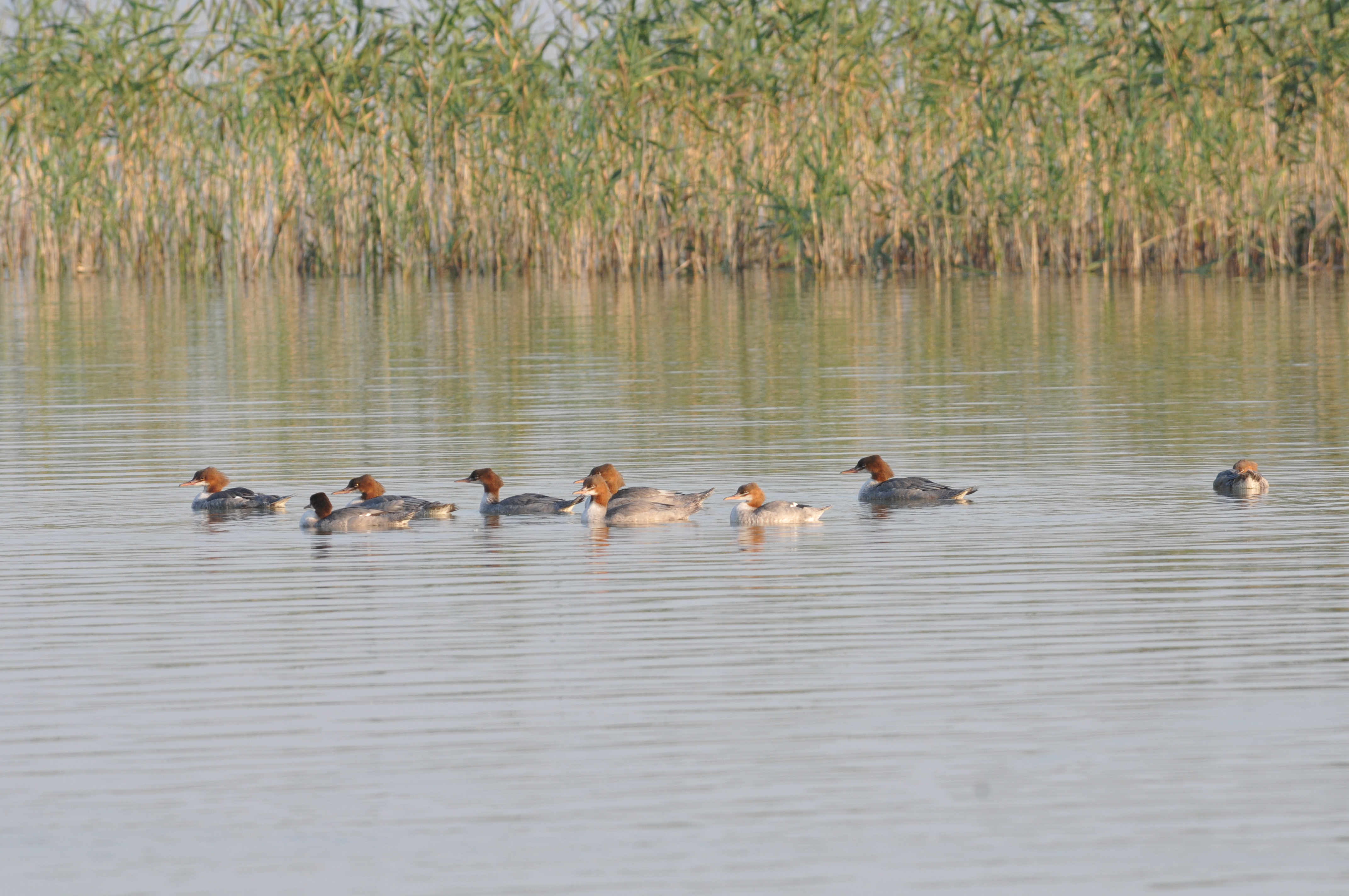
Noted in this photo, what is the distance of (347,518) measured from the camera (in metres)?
11.7

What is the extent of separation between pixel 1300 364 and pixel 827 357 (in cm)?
436

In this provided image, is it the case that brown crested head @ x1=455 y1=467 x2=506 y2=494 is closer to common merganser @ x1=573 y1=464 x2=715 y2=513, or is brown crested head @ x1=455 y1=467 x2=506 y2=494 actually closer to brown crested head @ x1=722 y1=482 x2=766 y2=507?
common merganser @ x1=573 y1=464 x2=715 y2=513

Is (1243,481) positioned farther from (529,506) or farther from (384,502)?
(384,502)

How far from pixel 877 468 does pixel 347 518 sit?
2950 millimetres

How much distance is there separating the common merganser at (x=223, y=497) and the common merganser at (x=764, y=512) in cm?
266

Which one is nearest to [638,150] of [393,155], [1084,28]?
[393,155]

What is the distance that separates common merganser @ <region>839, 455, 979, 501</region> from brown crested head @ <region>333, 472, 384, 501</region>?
2647 millimetres

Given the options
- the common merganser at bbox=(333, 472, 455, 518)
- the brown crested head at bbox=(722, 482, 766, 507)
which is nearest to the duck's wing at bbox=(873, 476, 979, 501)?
the brown crested head at bbox=(722, 482, 766, 507)

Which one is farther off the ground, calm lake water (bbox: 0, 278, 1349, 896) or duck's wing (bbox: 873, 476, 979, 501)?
duck's wing (bbox: 873, 476, 979, 501)

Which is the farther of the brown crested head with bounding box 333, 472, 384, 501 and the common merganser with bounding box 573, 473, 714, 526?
the brown crested head with bounding box 333, 472, 384, 501

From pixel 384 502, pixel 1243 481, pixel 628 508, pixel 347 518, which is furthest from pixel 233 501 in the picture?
pixel 1243 481

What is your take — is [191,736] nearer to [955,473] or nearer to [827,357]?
[955,473]

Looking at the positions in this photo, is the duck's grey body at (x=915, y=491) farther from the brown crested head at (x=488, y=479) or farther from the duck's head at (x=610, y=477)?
the brown crested head at (x=488, y=479)

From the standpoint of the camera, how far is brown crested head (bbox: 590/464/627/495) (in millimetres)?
12133
